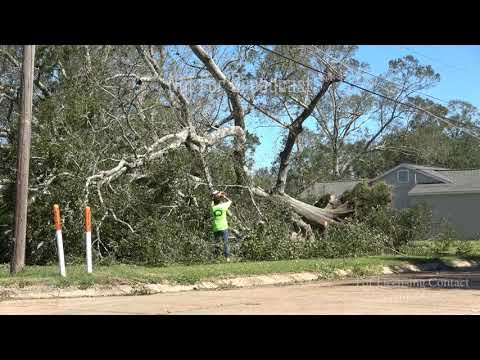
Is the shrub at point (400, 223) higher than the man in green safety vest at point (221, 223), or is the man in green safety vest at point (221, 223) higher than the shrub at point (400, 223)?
the man in green safety vest at point (221, 223)

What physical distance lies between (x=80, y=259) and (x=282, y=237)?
571 cm

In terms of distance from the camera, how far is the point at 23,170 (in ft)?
43.1

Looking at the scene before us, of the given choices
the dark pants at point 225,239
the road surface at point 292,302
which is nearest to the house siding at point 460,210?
the dark pants at point 225,239

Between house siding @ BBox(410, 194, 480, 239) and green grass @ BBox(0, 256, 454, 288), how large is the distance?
75.5 feet

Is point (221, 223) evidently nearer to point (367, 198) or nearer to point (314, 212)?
point (314, 212)

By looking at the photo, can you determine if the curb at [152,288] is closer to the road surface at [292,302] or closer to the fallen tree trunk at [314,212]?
the road surface at [292,302]

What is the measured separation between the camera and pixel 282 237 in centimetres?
1822

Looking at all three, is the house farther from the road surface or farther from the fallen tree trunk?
the road surface

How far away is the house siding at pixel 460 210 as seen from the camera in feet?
126

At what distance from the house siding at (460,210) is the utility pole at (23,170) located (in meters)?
28.6

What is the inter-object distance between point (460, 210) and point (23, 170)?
106 ft
